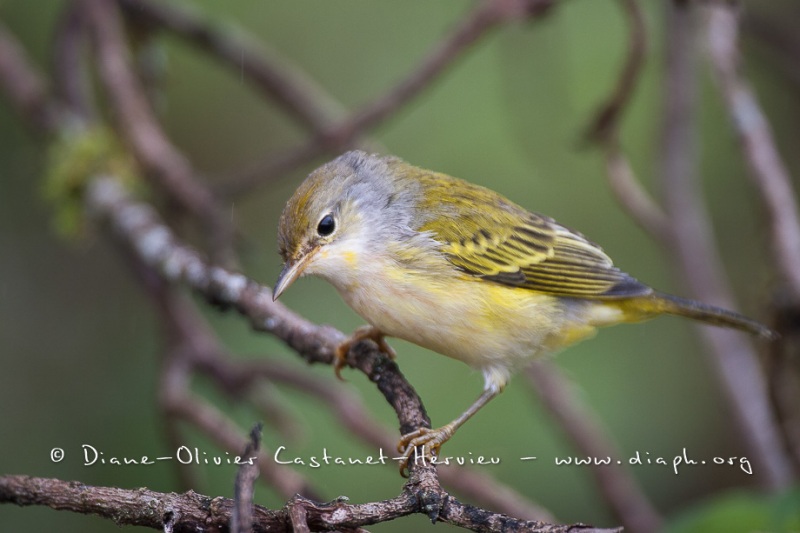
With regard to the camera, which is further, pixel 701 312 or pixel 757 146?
pixel 757 146

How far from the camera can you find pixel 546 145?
4633 millimetres

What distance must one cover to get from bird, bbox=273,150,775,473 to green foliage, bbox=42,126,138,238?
1446 millimetres

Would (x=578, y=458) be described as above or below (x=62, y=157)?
below

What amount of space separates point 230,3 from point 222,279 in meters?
3.03

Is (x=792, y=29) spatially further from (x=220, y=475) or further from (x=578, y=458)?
(x=220, y=475)

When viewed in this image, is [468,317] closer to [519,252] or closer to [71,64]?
[519,252]

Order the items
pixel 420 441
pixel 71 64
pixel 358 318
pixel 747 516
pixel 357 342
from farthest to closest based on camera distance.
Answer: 1. pixel 358 318
2. pixel 71 64
3. pixel 357 342
4. pixel 747 516
5. pixel 420 441

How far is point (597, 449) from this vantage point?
3.94 meters

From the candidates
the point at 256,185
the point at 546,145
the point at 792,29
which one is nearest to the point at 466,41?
the point at 546,145

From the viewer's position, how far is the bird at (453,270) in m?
2.96

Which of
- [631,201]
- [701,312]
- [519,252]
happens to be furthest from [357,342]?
[631,201]

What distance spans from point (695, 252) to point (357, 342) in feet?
6.63

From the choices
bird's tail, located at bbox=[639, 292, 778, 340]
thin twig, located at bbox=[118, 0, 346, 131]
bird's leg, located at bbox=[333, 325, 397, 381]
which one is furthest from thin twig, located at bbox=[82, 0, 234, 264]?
bird's tail, located at bbox=[639, 292, 778, 340]

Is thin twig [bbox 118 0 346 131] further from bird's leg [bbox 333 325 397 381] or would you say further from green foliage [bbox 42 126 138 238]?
bird's leg [bbox 333 325 397 381]
